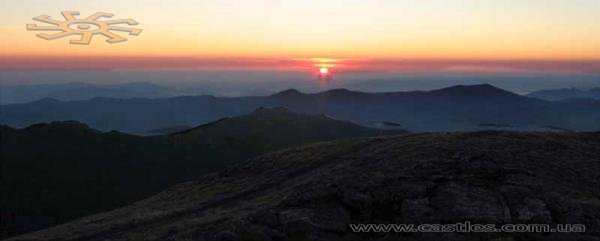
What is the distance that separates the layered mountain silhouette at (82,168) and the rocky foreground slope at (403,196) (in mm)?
95026

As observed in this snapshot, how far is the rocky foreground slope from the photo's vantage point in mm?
30047

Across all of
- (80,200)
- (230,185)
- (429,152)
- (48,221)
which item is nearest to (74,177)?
(80,200)

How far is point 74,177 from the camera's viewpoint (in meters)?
159

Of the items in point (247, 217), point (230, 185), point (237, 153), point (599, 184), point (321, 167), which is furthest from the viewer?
point (237, 153)

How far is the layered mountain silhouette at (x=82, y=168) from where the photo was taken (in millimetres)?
139250

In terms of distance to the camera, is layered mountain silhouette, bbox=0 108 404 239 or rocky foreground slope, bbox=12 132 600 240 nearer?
rocky foreground slope, bbox=12 132 600 240

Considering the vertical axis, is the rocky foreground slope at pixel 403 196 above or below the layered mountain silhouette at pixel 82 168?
above

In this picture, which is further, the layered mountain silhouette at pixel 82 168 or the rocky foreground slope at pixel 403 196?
the layered mountain silhouette at pixel 82 168

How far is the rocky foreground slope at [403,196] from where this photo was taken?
30047mm

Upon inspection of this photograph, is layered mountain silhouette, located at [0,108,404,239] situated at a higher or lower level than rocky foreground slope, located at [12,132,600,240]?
lower

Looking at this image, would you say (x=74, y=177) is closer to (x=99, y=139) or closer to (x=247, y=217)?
(x=99, y=139)

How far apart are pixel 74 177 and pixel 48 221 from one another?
2912cm

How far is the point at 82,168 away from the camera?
16588 cm

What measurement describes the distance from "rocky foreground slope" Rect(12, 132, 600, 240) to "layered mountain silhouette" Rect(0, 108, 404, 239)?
95.0m
